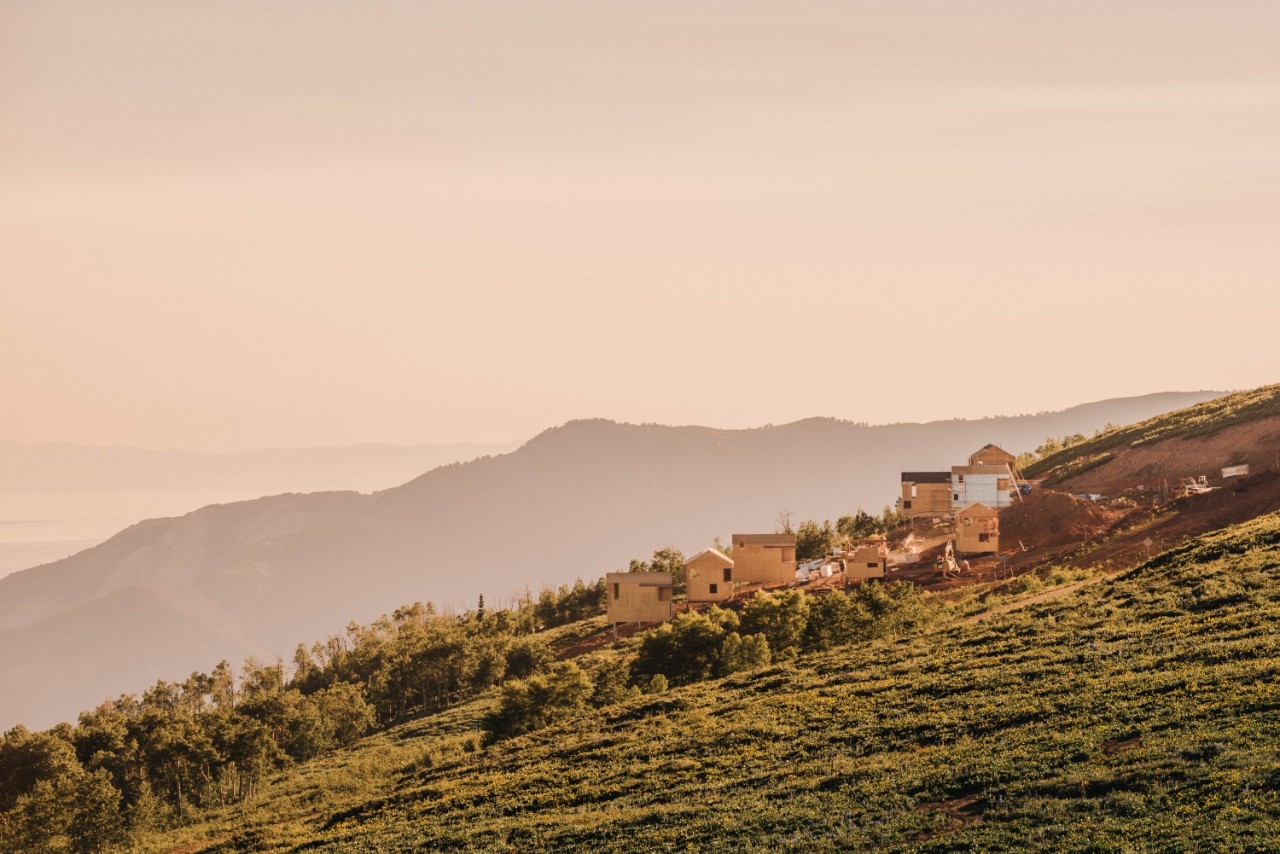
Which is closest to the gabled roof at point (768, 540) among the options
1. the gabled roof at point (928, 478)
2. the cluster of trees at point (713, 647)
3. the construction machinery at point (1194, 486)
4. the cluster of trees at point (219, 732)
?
the cluster of trees at point (219, 732)

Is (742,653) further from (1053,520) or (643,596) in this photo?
(1053,520)

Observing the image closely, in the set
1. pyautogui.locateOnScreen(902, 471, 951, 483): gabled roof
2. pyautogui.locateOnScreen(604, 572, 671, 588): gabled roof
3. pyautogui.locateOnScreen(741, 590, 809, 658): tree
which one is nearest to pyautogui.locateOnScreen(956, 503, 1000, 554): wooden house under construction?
pyautogui.locateOnScreen(741, 590, 809, 658): tree

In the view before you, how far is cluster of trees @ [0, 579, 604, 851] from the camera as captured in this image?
6244cm

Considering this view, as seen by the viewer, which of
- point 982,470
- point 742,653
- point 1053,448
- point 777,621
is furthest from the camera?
point 1053,448

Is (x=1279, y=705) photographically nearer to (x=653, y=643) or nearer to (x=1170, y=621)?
(x=1170, y=621)

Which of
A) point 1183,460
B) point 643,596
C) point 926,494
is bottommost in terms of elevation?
point 643,596

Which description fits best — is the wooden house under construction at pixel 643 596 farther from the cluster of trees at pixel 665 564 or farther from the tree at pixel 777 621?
the tree at pixel 777 621

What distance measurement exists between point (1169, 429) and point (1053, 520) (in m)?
34.3

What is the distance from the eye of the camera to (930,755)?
3778cm

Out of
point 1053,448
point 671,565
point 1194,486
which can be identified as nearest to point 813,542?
point 671,565

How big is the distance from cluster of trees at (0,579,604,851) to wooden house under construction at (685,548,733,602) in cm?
1320

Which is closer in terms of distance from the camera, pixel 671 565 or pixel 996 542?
pixel 996 542

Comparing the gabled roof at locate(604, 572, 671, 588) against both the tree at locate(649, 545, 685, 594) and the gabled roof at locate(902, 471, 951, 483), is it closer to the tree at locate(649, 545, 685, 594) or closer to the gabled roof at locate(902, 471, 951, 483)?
the tree at locate(649, 545, 685, 594)

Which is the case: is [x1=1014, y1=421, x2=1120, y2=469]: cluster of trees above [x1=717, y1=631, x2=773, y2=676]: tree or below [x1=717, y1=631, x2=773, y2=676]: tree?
above
